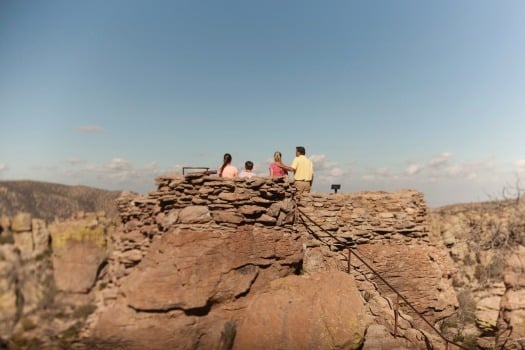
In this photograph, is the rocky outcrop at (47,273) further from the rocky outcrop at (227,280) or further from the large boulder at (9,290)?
the rocky outcrop at (227,280)

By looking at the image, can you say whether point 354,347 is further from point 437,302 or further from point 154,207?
point 154,207

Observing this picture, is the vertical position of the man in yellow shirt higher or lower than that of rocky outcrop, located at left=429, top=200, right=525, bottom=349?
higher

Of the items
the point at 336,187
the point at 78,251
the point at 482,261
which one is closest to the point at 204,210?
the point at 78,251

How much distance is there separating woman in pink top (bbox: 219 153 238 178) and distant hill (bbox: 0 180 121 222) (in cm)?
299

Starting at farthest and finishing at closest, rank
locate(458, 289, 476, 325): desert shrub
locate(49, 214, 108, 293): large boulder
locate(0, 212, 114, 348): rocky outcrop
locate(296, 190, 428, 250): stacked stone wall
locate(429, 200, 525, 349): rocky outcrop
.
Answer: locate(458, 289, 476, 325): desert shrub, locate(429, 200, 525, 349): rocky outcrop, locate(296, 190, 428, 250): stacked stone wall, locate(49, 214, 108, 293): large boulder, locate(0, 212, 114, 348): rocky outcrop

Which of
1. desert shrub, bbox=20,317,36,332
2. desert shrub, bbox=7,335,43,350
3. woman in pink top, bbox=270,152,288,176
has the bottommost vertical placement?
desert shrub, bbox=7,335,43,350

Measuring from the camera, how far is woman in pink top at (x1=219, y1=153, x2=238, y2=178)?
30.1 ft

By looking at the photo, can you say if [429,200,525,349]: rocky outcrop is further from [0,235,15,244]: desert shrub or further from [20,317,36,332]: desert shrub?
[0,235,15,244]: desert shrub

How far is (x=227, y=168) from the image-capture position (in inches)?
364

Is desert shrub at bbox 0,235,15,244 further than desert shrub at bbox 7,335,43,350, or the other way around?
desert shrub at bbox 0,235,15,244

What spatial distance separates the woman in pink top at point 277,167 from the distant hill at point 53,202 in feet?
15.1

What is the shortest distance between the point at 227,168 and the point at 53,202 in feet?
25.8

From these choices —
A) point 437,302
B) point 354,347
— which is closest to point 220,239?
point 354,347

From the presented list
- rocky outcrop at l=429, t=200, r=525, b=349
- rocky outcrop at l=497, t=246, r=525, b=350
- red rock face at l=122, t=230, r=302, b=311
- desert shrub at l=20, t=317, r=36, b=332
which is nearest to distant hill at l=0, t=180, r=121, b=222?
red rock face at l=122, t=230, r=302, b=311
